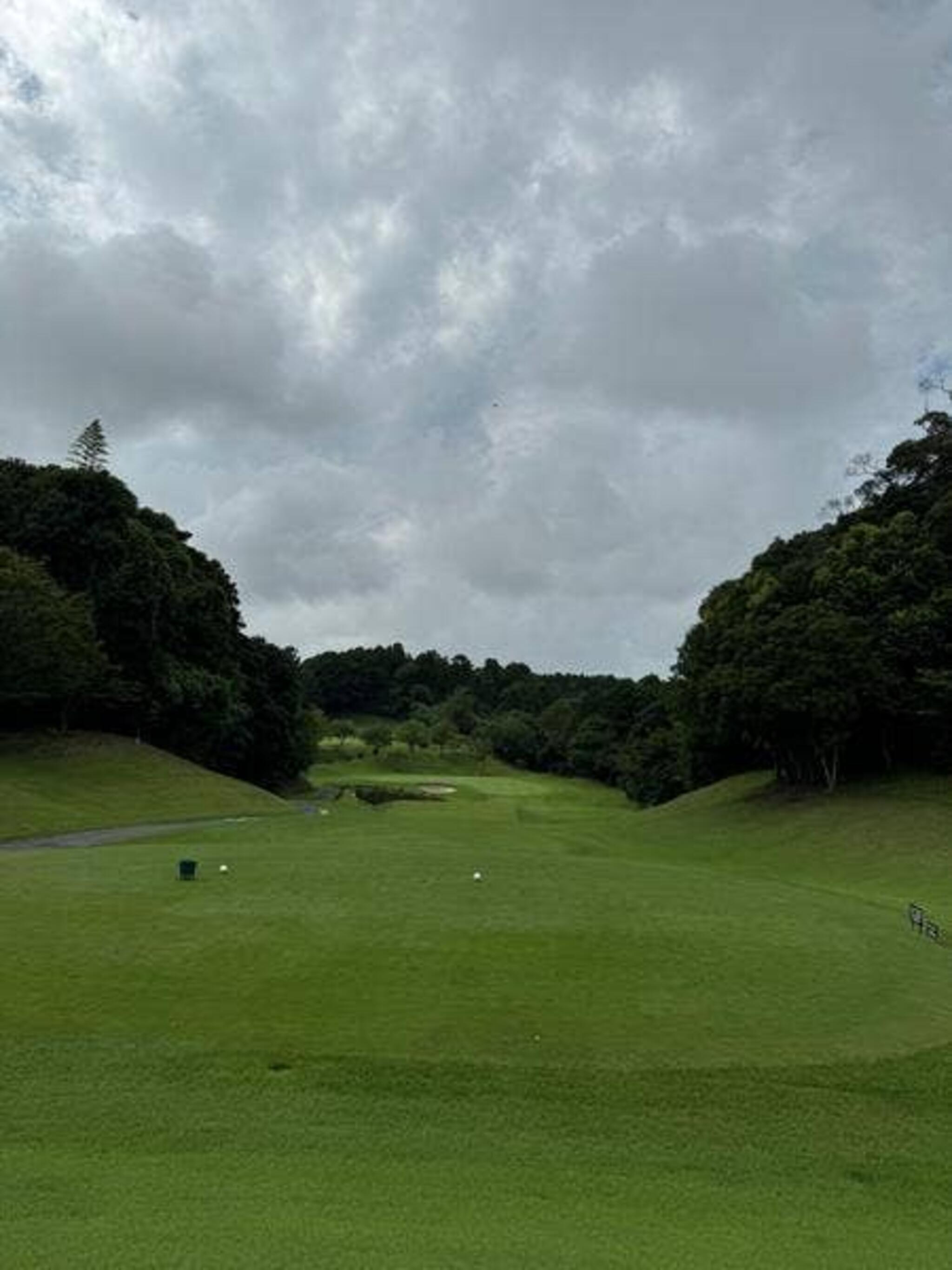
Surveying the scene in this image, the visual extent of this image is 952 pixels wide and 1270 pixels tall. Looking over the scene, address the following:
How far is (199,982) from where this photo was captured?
51.4 ft

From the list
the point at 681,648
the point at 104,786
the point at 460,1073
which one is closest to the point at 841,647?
the point at 681,648

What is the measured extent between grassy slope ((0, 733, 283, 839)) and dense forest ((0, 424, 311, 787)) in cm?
336

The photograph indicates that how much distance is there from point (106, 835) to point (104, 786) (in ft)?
54.1

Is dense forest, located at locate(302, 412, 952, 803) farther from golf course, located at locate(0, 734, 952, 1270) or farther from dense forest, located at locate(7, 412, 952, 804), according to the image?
golf course, located at locate(0, 734, 952, 1270)

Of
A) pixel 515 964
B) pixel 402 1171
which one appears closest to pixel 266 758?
pixel 515 964

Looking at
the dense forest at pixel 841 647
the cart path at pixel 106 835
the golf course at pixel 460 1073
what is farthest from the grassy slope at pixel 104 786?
the dense forest at pixel 841 647

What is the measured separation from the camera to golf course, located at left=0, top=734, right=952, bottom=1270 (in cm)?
897

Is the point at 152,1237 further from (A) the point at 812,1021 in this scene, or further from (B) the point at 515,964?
(A) the point at 812,1021

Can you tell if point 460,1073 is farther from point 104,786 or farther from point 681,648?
point 681,648

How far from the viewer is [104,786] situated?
57.8 m

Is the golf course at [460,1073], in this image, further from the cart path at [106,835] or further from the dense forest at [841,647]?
the dense forest at [841,647]

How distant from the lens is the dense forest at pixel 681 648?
54500 mm

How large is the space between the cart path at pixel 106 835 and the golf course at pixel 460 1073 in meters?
11.8

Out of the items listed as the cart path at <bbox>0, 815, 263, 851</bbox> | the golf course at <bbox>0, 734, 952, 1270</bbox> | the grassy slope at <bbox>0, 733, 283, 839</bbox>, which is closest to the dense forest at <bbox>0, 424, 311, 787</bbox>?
the grassy slope at <bbox>0, 733, 283, 839</bbox>
